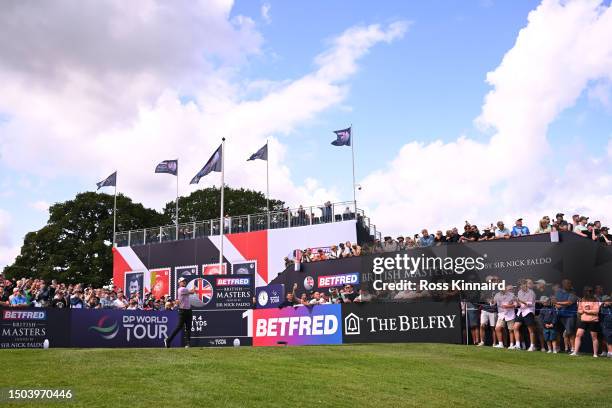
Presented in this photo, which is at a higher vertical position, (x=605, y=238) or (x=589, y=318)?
(x=605, y=238)

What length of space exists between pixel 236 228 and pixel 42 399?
1434 inches

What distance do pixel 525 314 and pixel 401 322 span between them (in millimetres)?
4372

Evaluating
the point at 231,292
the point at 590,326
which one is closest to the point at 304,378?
the point at 590,326

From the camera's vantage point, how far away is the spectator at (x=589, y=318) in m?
20.2

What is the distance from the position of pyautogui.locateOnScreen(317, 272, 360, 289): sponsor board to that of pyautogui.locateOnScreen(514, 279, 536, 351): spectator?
816 centimetres

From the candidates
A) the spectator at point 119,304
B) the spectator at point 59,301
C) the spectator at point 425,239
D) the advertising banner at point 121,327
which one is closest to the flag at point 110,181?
the spectator at point 119,304

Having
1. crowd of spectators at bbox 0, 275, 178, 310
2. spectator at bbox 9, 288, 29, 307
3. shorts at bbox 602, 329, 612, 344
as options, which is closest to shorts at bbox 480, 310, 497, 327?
shorts at bbox 602, 329, 612, 344

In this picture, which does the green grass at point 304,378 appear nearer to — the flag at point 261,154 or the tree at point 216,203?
the flag at point 261,154

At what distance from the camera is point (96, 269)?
6619 cm

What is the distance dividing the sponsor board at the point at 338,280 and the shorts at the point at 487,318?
683 cm

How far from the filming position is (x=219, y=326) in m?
27.4

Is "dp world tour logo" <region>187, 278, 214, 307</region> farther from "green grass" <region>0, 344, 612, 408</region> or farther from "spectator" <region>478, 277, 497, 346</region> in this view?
"spectator" <region>478, 277, 497, 346</region>

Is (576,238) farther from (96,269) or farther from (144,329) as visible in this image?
(96,269)

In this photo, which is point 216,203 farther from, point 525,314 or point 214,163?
point 525,314
